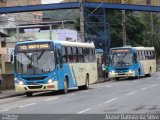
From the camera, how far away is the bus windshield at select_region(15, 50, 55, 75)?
91.7 ft

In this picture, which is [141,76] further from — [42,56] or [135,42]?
[42,56]

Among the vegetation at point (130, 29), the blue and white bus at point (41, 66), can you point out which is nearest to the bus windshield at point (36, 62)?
the blue and white bus at point (41, 66)

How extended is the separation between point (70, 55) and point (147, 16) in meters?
77.6

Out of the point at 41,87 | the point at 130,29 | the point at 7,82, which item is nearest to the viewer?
the point at 41,87

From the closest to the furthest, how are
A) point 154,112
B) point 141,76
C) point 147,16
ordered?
1. point 154,112
2. point 141,76
3. point 147,16

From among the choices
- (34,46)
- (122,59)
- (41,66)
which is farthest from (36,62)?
(122,59)

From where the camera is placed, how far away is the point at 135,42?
76.2 metres

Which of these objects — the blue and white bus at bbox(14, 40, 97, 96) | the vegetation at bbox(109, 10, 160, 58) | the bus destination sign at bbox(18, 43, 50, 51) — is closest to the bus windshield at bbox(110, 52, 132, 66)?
the blue and white bus at bbox(14, 40, 97, 96)

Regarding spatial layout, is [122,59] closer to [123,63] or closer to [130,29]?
[123,63]

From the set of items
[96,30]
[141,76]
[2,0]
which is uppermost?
[2,0]

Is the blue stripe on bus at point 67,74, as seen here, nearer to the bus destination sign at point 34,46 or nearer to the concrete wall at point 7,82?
the bus destination sign at point 34,46

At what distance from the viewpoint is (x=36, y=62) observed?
28.0 meters

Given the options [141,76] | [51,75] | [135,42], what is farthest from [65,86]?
[135,42]

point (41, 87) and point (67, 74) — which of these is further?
point (67, 74)
